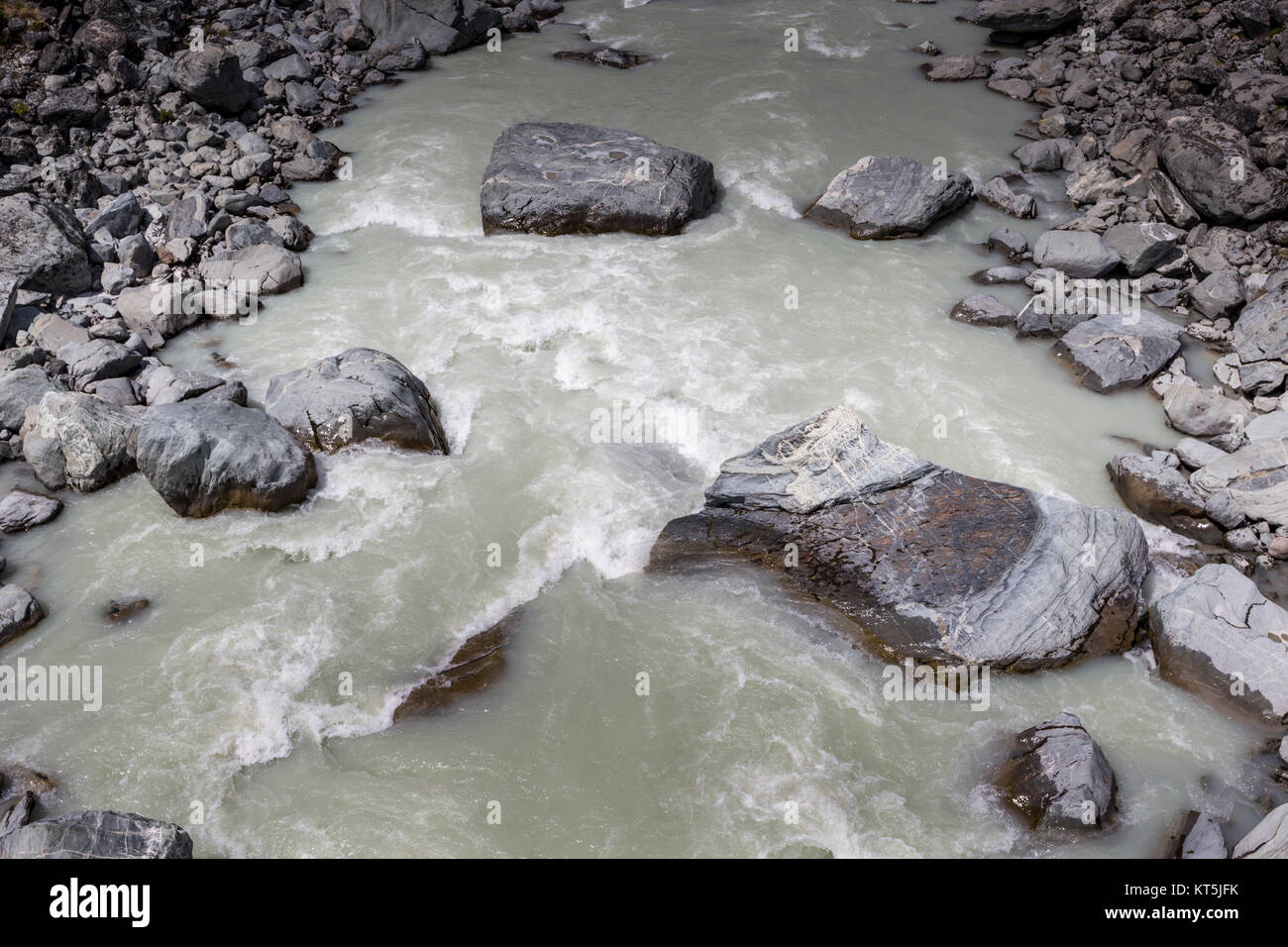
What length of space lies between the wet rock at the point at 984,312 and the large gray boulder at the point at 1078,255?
1494 mm

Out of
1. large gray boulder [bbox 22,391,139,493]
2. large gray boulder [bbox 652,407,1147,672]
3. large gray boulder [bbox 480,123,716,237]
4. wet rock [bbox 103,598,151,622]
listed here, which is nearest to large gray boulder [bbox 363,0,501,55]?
large gray boulder [bbox 480,123,716,237]

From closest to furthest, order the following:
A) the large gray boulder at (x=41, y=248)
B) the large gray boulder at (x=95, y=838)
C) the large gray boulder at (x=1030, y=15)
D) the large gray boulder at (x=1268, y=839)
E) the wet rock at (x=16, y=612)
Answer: the large gray boulder at (x=95, y=838) → the large gray boulder at (x=1268, y=839) → the wet rock at (x=16, y=612) → the large gray boulder at (x=41, y=248) → the large gray boulder at (x=1030, y=15)

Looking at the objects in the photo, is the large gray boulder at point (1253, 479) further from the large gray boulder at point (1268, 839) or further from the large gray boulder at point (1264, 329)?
the large gray boulder at point (1268, 839)

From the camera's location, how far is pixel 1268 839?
7.37 metres

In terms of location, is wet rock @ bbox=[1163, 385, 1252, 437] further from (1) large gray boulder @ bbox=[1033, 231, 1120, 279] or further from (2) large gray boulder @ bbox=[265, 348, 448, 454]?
(2) large gray boulder @ bbox=[265, 348, 448, 454]

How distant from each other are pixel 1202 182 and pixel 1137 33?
301 inches

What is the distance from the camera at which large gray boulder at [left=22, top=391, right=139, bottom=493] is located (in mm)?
11055

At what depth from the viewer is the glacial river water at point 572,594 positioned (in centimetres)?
812

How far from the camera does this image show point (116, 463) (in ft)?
36.9

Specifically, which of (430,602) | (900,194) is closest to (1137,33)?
(900,194)

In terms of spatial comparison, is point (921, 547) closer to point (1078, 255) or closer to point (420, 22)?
point (1078, 255)

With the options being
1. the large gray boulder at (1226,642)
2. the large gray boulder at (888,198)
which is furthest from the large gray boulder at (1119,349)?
the large gray boulder at (1226,642)

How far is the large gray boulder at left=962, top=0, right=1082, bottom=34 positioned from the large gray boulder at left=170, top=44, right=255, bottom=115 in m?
17.8

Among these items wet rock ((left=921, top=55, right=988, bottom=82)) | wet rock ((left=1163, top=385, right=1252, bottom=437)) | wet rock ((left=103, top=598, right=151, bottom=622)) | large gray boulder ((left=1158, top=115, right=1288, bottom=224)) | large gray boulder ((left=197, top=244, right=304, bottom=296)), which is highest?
wet rock ((left=921, top=55, right=988, bottom=82))
